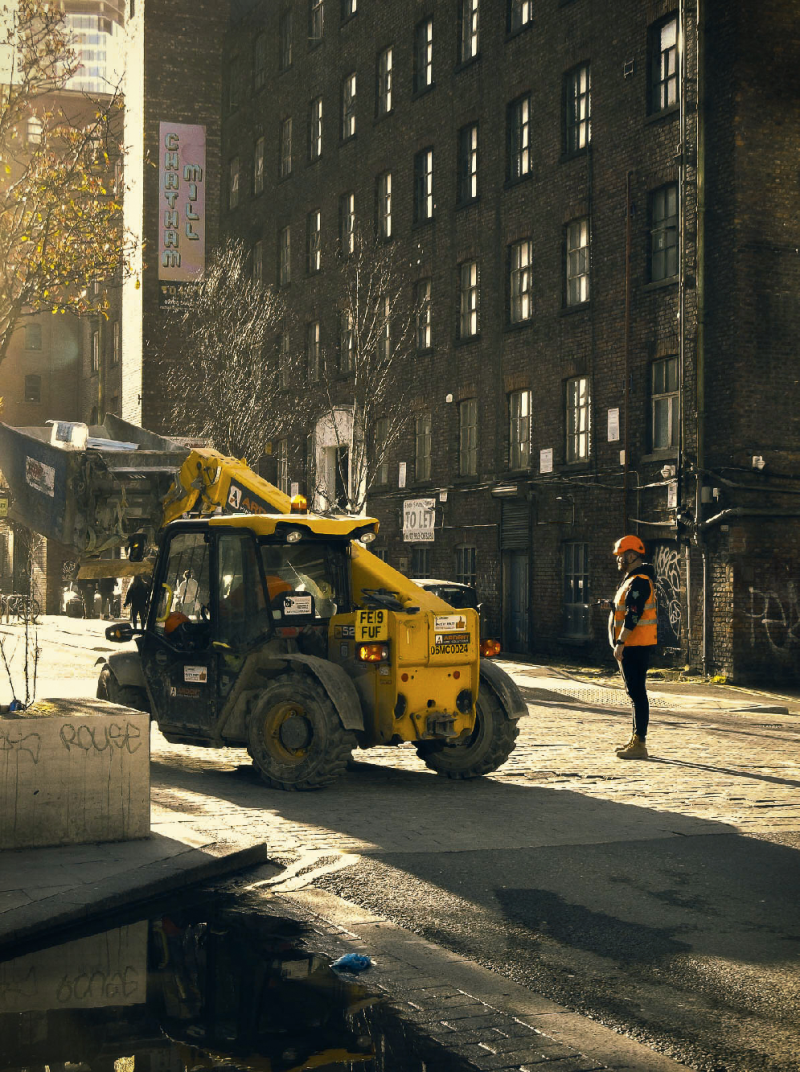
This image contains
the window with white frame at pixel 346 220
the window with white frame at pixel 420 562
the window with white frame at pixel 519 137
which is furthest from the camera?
the window with white frame at pixel 346 220

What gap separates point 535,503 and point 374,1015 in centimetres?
2457

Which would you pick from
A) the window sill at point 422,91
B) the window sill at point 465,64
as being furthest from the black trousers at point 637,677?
the window sill at point 422,91

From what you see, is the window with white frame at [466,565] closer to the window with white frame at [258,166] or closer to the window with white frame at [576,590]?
the window with white frame at [576,590]

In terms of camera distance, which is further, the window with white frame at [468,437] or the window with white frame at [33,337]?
the window with white frame at [33,337]

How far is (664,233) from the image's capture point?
25.7 metres

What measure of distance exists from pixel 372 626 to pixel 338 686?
0.56 metres

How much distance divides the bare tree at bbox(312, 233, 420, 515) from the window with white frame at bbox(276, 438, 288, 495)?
12.4 feet

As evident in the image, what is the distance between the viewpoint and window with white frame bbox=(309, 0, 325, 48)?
41.3 m

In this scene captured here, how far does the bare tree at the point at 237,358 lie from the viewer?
36406 mm

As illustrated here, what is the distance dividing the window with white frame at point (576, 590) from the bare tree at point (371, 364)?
5828mm

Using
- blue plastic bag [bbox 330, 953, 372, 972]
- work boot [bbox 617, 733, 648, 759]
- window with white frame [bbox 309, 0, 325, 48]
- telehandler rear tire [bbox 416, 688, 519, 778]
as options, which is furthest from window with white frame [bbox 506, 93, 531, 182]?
blue plastic bag [bbox 330, 953, 372, 972]

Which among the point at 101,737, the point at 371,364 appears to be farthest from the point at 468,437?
the point at 101,737

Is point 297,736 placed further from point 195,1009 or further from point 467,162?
point 467,162

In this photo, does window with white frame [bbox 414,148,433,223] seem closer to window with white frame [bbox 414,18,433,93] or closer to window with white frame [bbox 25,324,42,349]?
window with white frame [bbox 414,18,433,93]
